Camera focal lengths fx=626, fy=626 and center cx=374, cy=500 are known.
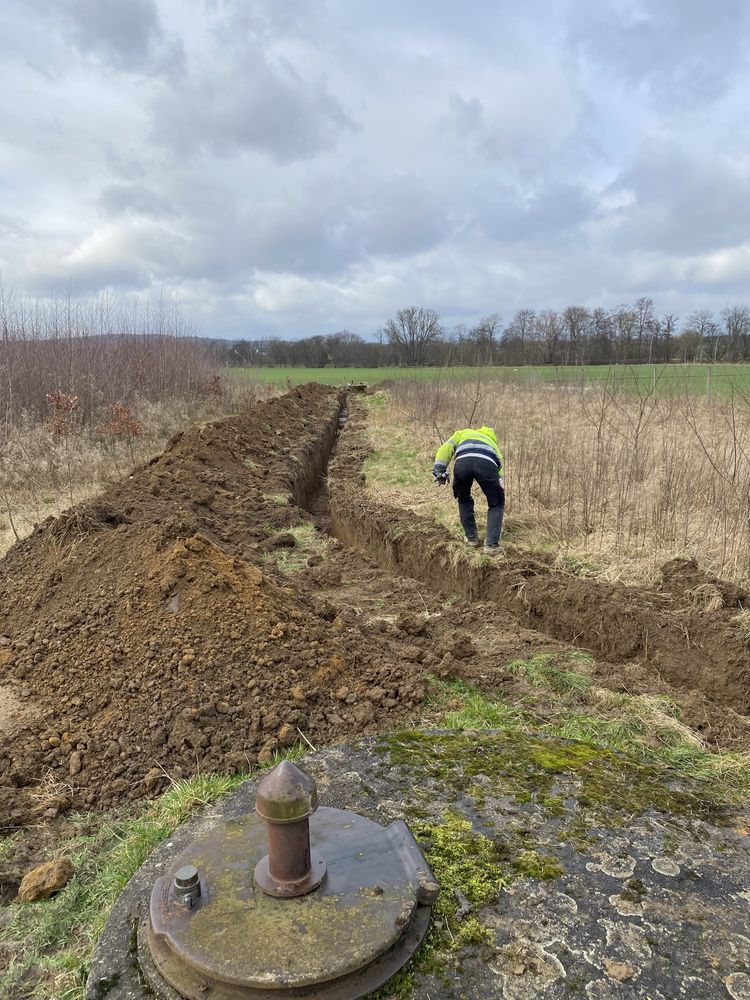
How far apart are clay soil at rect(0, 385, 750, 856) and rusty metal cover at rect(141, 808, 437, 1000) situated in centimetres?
109

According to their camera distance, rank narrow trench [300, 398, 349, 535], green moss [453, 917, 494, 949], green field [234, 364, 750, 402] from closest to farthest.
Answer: green moss [453, 917, 494, 949]
green field [234, 364, 750, 402]
narrow trench [300, 398, 349, 535]

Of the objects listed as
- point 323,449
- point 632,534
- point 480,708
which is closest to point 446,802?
point 480,708

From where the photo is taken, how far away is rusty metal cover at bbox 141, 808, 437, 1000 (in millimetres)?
1531

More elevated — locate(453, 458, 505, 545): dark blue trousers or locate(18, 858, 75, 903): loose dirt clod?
locate(453, 458, 505, 545): dark blue trousers

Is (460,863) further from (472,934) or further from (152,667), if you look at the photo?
A: (152,667)

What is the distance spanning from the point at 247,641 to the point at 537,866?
80.5 inches

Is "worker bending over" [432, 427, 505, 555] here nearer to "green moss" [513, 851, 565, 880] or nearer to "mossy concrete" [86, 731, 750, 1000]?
"mossy concrete" [86, 731, 750, 1000]

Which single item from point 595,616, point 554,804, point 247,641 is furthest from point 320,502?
point 554,804

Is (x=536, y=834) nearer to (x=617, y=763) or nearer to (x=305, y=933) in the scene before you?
(x=617, y=763)

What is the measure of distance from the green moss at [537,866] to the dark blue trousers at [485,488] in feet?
16.3

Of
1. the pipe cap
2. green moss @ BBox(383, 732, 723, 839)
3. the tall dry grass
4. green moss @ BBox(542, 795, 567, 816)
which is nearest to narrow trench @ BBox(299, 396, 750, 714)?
the tall dry grass

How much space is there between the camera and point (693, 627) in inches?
196

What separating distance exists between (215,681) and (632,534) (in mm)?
5195

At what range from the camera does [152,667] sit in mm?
3436
